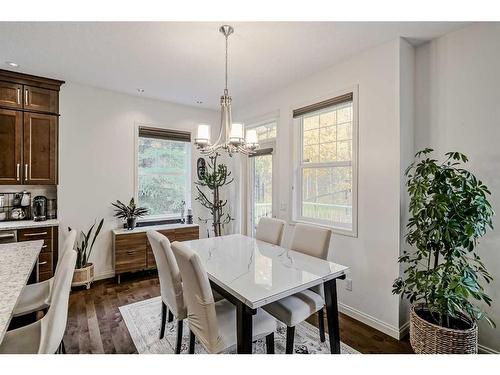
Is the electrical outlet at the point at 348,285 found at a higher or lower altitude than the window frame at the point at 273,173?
lower

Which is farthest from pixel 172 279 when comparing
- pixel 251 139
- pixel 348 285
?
pixel 348 285

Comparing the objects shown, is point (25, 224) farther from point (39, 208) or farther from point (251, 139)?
point (251, 139)

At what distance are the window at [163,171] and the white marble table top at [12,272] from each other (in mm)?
1989

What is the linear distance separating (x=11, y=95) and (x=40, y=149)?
0.69 metres

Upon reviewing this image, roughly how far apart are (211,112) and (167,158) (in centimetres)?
120

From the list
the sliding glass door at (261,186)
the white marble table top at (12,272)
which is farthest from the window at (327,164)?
the white marble table top at (12,272)

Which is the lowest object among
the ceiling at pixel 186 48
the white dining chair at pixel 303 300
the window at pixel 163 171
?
the white dining chair at pixel 303 300

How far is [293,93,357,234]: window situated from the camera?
2.83 m

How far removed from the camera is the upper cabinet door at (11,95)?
301 cm

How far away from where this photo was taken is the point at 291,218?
3400 mm

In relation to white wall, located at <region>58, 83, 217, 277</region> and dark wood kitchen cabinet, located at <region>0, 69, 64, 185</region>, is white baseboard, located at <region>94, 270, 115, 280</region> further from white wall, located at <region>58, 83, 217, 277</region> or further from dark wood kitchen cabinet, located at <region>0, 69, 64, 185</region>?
dark wood kitchen cabinet, located at <region>0, 69, 64, 185</region>

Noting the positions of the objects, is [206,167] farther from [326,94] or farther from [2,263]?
[2,263]

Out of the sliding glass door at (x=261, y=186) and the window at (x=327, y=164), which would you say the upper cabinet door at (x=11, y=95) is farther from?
the window at (x=327, y=164)

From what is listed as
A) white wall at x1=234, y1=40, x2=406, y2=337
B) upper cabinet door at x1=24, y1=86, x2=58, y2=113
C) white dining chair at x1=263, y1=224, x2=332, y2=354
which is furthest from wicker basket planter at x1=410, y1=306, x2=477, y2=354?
upper cabinet door at x1=24, y1=86, x2=58, y2=113
